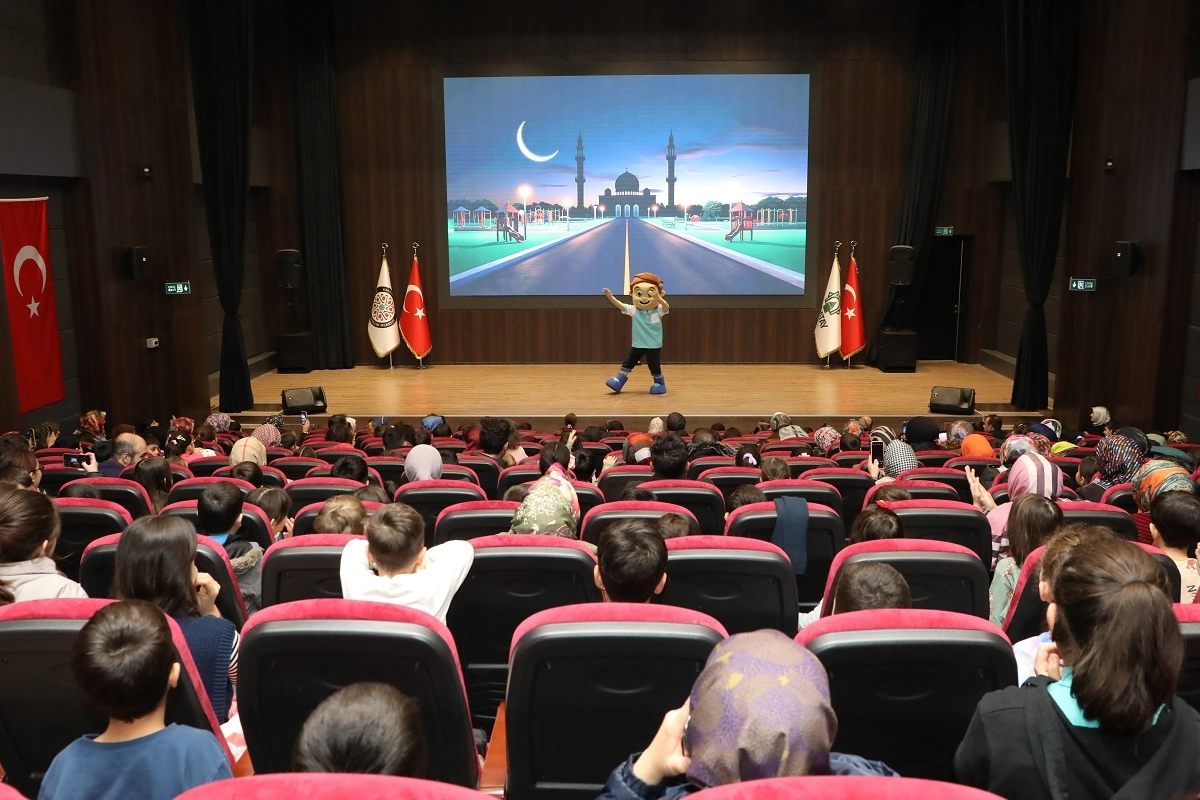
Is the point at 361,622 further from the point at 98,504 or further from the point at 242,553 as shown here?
the point at 98,504

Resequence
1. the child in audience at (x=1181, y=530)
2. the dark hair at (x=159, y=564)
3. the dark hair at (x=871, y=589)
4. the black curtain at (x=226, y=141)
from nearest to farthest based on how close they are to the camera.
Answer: the dark hair at (x=871, y=589) < the dark hair at (x=159, y=564) < the child in audience at (x=1181, y=530) < the black curtain at (x=226, y=141)

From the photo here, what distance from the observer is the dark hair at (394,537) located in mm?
2855

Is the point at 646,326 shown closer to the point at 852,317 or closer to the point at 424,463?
the point at 852,317

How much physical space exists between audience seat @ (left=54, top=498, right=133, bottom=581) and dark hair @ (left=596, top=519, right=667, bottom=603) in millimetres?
2070

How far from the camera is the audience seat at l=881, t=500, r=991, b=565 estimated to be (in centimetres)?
392

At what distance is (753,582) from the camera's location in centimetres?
288

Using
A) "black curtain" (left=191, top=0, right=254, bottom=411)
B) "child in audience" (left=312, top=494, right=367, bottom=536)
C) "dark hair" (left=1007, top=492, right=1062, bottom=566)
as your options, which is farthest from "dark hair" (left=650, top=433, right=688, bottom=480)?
"black curtain" (left=191, top=0, right=254, bottom=411)

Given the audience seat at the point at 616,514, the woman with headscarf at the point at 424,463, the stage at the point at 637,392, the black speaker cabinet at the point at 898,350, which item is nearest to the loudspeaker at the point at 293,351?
the stage at the point at 637,392

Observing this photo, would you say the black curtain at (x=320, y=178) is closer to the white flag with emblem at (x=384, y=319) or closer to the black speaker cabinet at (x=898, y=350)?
the white flag with emblem at (x=384, y=319)

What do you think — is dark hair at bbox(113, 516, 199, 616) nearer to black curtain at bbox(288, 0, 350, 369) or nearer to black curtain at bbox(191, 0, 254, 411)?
black curtain at bbox(191, 0, 254, 411)

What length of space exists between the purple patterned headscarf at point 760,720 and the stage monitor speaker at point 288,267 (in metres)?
12.0

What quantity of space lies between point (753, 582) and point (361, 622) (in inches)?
46.0

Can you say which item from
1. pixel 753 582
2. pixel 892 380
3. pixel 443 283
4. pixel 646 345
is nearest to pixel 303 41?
pixel 443 283

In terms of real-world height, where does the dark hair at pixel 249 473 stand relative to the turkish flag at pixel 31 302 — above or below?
below
